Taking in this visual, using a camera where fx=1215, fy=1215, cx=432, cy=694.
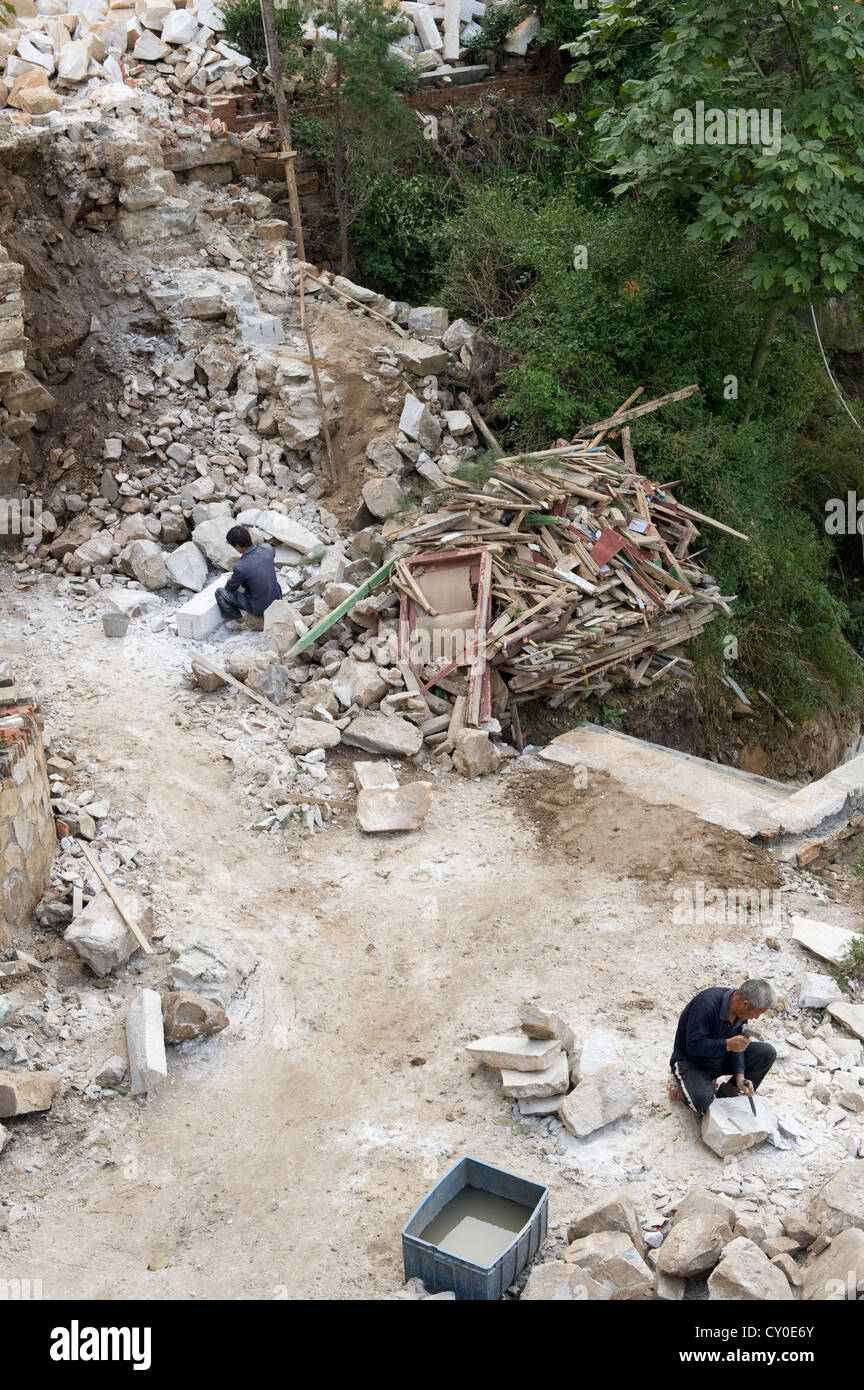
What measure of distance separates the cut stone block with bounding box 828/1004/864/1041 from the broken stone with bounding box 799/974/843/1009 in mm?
58

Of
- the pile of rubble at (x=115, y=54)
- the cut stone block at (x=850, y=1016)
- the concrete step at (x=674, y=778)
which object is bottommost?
the concrete step at (x=674, y=778)

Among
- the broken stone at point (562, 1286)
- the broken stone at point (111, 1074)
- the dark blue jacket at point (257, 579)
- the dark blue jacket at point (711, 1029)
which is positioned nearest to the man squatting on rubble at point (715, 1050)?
the dark blue jacket at point (711, 1029)

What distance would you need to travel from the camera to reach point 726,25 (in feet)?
36.2

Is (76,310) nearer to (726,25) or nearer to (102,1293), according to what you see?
(726,25)

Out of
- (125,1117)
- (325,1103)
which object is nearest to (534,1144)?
(325,1103)

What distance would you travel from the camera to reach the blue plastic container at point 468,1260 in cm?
516

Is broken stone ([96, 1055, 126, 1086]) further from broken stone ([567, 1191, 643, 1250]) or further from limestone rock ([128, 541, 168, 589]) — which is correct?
limestone rock ([128, 541, 168, 589])

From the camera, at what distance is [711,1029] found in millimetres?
6145

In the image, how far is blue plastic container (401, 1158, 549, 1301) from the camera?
5164 millimetres

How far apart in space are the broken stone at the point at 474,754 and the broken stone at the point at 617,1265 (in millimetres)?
4783

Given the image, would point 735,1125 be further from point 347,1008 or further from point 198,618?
point 198,618

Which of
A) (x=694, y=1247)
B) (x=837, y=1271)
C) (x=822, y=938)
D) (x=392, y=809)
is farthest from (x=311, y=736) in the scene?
(x=837, y=1271)

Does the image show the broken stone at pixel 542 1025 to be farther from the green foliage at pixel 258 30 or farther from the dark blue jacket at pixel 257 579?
the green foliage at pixel 258 30

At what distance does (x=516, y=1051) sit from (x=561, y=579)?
5.04m
